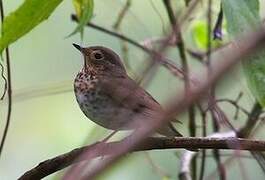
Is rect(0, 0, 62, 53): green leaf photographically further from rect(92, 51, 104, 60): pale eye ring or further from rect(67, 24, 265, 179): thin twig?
rect(92, 51, 104, 60): pale eye ring

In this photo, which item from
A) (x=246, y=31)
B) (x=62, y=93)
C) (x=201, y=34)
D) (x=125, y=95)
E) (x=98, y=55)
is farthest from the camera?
(x=62, y=93)

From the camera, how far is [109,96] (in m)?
1.62

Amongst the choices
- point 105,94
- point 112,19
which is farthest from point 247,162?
point 105,94

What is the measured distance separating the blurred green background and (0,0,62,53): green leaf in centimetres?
127

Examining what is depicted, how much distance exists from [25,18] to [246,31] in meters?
0.31

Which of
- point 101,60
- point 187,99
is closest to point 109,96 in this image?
point 101,60

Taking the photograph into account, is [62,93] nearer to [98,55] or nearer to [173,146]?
[98,55]

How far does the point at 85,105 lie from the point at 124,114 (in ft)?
0.56

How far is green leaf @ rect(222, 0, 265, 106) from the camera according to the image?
2.99ft

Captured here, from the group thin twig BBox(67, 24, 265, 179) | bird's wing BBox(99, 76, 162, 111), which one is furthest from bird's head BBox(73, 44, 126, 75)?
thin twig BBox(67, 24, 265, 179)

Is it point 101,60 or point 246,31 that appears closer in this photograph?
point 246,31

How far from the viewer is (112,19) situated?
8.11 ft

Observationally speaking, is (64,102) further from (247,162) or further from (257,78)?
(257,78)

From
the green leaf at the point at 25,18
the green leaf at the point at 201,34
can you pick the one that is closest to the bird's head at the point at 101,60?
the green leaf at the point at 201,34
